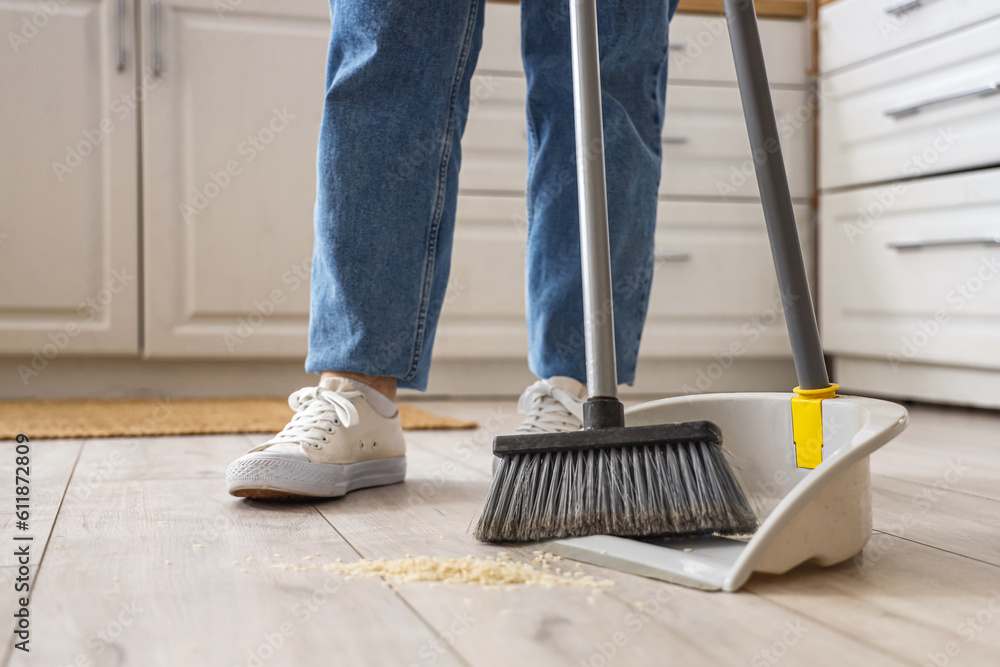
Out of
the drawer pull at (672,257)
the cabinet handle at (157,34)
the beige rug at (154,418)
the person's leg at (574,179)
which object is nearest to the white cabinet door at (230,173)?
the cabinet handle at (157,34)

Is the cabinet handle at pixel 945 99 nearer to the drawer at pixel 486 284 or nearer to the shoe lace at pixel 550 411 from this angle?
the drawer at pixel 486 284

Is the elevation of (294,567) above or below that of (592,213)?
below

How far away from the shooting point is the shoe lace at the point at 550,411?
3.05ft

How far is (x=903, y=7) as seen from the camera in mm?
1686

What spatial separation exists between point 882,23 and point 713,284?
601 mm

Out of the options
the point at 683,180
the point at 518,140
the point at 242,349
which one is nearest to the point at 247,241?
the point at 242,349

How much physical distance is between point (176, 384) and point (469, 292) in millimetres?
620

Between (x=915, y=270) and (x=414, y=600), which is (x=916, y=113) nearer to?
(x=915, y=270)

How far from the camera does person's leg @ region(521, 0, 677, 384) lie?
964mm

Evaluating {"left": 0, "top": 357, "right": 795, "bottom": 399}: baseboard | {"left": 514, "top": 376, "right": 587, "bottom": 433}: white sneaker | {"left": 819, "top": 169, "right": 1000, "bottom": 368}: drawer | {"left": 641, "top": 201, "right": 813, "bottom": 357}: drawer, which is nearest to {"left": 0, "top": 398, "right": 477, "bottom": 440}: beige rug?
{"left": 0, "top": 357, "right": 795, "bottom": 399}: baseboard

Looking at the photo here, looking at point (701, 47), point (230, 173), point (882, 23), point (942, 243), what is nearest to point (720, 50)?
point (701, 47)

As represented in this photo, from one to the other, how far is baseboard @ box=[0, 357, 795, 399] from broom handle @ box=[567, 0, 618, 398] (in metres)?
1.30

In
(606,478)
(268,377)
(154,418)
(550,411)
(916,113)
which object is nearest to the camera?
(606,478)

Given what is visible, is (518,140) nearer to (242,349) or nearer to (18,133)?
(242,349)
